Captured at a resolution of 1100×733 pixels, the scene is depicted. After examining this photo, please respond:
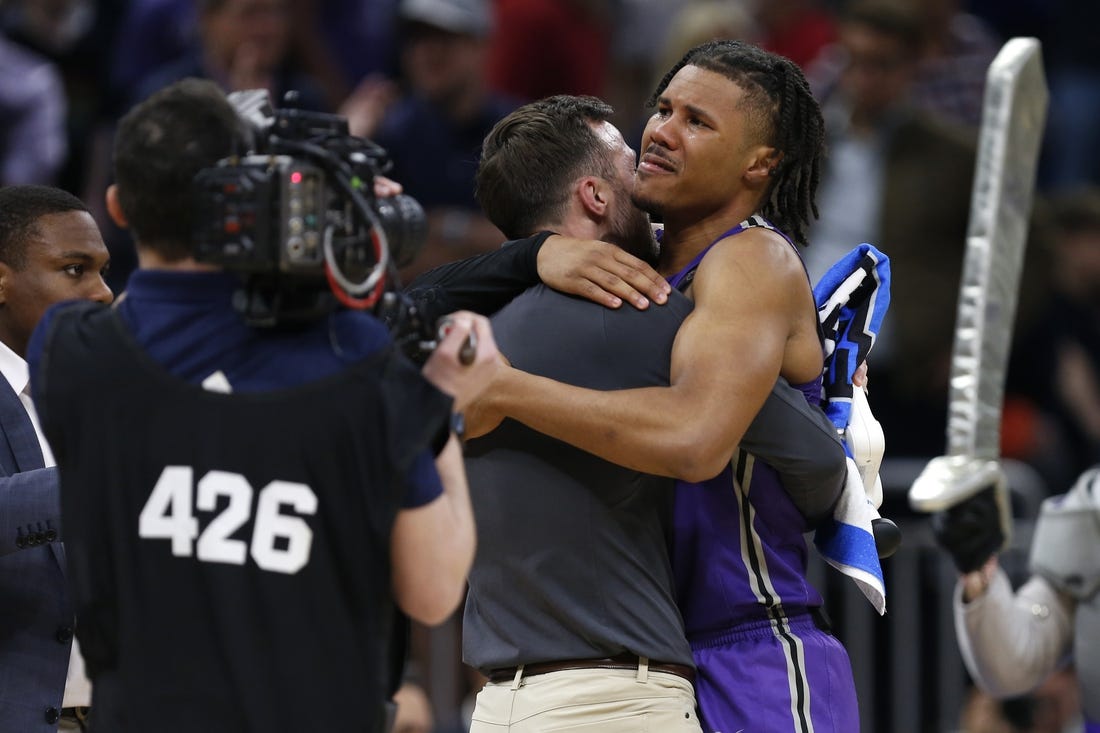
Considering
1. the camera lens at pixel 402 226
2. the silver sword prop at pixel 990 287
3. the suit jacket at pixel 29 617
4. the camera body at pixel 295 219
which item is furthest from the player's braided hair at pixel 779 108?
the suit jacket at pixel 29 617

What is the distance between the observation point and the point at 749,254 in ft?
11.1

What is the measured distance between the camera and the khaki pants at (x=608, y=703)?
3.31 meters

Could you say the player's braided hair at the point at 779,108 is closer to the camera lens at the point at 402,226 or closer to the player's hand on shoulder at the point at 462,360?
the camera lens at the point at 402,226

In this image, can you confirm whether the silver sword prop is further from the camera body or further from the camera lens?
the camera body

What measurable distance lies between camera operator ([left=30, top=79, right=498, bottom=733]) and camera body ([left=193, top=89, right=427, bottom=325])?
6cm

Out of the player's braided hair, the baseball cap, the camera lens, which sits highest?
the player's braided hair

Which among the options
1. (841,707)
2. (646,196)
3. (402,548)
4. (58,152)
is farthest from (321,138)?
(58,152)

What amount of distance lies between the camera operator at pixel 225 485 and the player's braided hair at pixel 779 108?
3.52ft

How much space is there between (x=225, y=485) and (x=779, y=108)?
5.00ft

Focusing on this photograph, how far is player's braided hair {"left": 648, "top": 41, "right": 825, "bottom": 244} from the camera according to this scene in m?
3.57

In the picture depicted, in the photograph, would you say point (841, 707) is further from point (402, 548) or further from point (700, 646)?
point (402, 548)

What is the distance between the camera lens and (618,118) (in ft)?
27.9

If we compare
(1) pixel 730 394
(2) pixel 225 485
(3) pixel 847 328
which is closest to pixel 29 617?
(2) pixel 225 485

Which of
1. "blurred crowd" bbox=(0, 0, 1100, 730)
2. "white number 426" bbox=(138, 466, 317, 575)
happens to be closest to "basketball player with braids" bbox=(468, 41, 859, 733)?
"white number 426" bbox=(138, 466, 317, 575)
